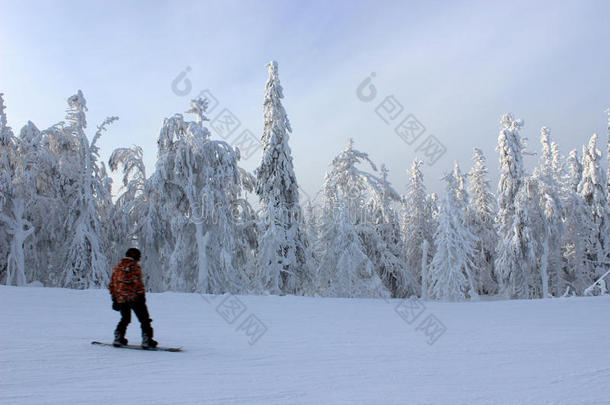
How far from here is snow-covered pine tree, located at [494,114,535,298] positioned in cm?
2855

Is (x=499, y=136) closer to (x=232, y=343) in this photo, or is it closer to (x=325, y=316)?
(x=325, y=316)

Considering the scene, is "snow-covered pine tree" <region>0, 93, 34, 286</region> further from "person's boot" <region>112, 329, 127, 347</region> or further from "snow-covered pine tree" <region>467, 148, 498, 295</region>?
"snow-covered pine tree" <region>467, 148, 498, 295</region>

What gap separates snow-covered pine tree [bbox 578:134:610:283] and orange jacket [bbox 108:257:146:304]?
113 ft

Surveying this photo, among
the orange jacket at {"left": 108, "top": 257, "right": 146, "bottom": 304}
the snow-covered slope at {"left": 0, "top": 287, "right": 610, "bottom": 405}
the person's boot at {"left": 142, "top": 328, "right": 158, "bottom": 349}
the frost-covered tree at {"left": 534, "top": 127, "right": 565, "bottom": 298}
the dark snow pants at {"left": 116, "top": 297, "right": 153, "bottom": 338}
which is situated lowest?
the snow-covered slope at {"left": 0, "top": 287, "right": 610, "bottom": 405}

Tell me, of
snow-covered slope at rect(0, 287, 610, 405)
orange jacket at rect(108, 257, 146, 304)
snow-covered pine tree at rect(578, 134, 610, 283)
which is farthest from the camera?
snow-covered pine tree at rect(578, 134, 610, 283)

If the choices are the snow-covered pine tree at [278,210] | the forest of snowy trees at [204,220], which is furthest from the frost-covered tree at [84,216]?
the snow-covered pine tree at [278,210]

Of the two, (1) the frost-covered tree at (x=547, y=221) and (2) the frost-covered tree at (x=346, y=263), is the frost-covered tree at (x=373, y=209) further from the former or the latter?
(1) the frost-covered tree at (x=547, y=221)

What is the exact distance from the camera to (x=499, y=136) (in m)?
30.9

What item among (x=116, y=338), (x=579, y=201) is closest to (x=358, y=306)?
(x=116, y=338)

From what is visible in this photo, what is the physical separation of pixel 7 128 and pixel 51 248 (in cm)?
665

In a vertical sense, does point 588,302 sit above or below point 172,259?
below

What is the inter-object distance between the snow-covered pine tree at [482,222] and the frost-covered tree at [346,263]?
44.5ft

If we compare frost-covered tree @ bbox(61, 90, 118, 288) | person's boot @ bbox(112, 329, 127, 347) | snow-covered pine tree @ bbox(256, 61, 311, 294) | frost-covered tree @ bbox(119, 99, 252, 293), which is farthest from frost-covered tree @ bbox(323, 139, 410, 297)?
person's boot @ bbox(112, 329, 127, 347)

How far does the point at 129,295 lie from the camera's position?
6953 millimetres
